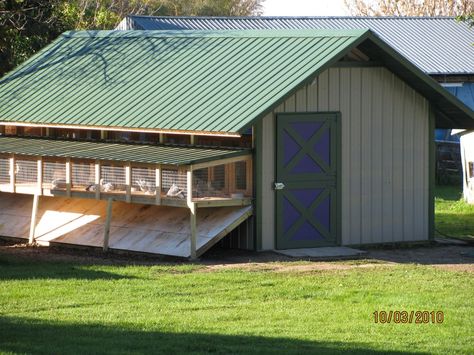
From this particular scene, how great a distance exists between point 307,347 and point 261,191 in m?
9.08

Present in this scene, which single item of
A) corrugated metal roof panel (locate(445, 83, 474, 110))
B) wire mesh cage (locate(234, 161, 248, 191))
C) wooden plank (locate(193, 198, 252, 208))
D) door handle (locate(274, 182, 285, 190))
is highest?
corrugated metal roof panel (locate(445, 83, 474, 110))

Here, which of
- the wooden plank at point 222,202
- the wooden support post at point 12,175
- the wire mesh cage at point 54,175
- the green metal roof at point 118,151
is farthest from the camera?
the wooden support post at point 12,175

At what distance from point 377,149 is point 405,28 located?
945 inches

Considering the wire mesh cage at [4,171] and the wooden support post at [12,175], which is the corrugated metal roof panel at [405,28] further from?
the wooden support post at [12,175]

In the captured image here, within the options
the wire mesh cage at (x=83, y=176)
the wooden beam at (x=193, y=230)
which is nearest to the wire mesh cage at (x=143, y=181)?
the wooden beam at (x=193, y=230)

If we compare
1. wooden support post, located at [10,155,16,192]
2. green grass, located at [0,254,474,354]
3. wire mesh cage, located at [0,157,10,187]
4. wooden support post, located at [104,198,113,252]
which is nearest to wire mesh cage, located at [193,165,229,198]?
green grass, located at [0,254,474,354]

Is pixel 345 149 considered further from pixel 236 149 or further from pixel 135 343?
pixel 135 343

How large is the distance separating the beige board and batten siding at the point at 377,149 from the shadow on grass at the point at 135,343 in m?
8.71

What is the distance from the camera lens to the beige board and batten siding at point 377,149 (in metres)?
23.3

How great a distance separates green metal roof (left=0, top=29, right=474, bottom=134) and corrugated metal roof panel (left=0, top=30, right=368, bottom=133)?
1.0 inches

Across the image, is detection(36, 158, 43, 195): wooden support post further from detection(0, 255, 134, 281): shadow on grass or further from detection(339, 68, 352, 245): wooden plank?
detection(339, 68, 352, 245): wooden plank

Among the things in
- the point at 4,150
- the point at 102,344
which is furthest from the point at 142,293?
the point at 4,150

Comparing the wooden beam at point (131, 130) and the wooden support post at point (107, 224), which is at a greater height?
the wooden beam at point (131, 130)

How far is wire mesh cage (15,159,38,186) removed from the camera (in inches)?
935
